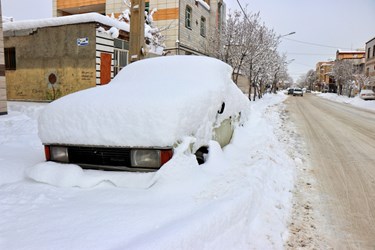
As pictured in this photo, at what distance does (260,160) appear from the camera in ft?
15.1

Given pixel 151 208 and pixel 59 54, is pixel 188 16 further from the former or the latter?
pixel 151 208

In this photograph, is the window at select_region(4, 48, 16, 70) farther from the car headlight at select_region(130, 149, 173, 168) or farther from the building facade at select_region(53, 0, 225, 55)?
the car headlight at select_region(130, 149, 173, 168)

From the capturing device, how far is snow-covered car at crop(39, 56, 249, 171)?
9.75 feet

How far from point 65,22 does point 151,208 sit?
12.1 metres

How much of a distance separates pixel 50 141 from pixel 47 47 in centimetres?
1137

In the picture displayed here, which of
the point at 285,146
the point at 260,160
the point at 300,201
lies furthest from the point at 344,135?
the point at 300,201

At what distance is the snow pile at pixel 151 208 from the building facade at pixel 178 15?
17741 mm

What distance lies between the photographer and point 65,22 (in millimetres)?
12430

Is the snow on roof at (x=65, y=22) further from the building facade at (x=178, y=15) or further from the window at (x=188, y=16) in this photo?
the window at (x=188, y=16)

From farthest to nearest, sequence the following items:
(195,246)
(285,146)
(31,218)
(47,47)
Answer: (47,47) → (285,146) → (31,218) → (195,246)

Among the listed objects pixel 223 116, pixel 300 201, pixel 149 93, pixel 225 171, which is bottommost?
pixel 300 201

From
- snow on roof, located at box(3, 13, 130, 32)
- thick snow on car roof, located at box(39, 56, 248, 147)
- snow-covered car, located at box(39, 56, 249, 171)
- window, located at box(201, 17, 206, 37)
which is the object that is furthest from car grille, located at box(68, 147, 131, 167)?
window, located at box(201, 17, 206, 37)

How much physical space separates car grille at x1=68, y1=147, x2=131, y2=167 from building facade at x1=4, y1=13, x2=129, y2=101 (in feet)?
32.7

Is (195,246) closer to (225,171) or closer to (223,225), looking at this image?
(223,225)
